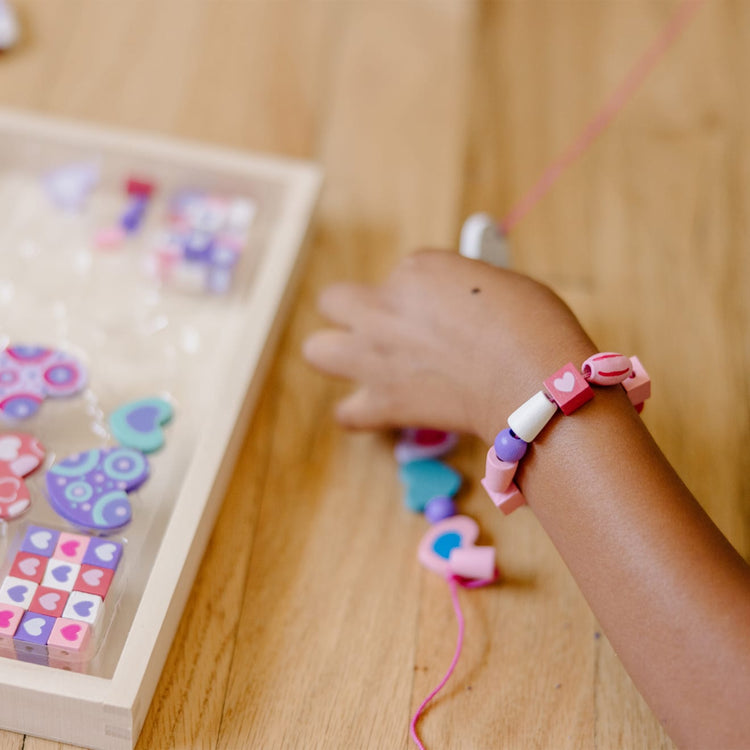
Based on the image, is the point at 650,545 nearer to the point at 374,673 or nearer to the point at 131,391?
the point at 374,673

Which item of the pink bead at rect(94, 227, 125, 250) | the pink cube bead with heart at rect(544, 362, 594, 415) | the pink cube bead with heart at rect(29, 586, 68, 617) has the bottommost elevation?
the pink cube bead with heart at rect(29, 586, 68, 617)

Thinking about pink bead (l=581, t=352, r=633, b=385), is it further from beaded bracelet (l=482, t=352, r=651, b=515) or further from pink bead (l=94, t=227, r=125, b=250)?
pink bead (l=94, t=227, r=125, b=250)

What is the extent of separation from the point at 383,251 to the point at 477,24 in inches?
16.8

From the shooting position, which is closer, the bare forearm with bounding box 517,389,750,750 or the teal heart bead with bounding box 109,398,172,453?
the bare forearm with bounding box 517,389,750,750

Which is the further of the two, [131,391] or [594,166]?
[594,166]

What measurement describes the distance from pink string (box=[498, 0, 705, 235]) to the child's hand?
0.23m

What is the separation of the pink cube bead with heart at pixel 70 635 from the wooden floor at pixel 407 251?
0.07 m

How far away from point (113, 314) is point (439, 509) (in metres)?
0.35

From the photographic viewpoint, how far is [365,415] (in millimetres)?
844

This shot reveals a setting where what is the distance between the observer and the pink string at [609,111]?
109cm

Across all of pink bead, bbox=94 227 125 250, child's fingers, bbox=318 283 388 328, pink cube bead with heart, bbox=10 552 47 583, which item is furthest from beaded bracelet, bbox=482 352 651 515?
pink bead, bbox=94 227 125 250

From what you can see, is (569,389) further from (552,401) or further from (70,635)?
(70,635)

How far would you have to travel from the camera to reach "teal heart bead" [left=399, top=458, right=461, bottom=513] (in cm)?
83

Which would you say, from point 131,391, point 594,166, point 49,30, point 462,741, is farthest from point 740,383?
point 49,30
